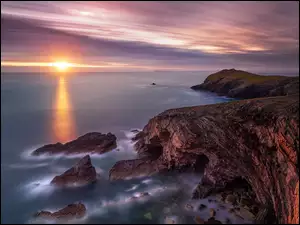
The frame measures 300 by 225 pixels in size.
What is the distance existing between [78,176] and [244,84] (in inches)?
3449

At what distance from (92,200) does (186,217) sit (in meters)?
10.6

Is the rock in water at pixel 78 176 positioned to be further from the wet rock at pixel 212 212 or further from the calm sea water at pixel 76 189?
the wet rock at pixel 212 212

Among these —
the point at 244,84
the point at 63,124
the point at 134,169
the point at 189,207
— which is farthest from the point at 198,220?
the point at 244,84

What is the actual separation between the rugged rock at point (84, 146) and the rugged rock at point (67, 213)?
16971 mm

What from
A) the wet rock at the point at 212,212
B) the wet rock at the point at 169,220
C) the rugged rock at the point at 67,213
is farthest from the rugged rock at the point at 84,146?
the wet rock at the point at 212,212

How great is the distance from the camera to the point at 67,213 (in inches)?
966

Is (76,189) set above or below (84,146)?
below

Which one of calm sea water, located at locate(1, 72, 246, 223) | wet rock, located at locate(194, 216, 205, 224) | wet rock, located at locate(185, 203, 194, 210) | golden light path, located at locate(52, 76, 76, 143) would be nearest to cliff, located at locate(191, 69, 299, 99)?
calm sea water, located at locate(1, 72, 246, 223)

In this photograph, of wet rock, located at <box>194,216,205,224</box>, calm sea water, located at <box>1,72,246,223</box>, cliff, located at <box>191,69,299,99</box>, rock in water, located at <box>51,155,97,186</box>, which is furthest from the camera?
cliff, located at <box>191,69,299,99</box>

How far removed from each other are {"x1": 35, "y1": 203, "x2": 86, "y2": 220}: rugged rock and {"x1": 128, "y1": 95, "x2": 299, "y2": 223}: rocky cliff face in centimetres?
869

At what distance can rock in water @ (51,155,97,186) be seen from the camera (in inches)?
1230

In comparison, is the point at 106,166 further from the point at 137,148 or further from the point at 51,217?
the point at 51,217

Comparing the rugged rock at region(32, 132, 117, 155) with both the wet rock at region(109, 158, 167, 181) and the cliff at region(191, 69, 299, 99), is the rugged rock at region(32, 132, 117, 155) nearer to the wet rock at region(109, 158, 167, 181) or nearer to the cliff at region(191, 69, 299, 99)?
the wet rock at region(109, 158, 167, 181)

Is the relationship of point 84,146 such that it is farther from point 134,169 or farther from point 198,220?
point 198,220
